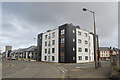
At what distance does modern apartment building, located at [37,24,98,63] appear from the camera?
36.2m

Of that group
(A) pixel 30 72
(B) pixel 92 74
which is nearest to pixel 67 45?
(A) pixel 30 72

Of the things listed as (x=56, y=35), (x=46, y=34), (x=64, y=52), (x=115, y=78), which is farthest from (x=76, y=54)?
(x=115, y=78)

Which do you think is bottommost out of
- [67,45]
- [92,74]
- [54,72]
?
[54,72]

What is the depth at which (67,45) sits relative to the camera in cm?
3600

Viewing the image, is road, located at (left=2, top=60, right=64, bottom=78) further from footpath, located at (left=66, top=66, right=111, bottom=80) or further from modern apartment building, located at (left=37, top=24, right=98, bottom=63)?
modern apartment building, located at (left=37, top=24, right=98, bottom=63)

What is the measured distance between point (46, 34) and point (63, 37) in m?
11.5

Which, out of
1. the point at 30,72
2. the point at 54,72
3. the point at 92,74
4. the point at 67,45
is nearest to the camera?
the point at 92,74

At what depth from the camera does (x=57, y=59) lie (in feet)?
124

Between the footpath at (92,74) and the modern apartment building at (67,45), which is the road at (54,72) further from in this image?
the modern apartment building at (67,45)

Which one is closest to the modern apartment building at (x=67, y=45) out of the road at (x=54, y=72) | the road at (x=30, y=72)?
the road at (x=54, y=72)

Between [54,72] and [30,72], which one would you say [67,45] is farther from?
[30,72]

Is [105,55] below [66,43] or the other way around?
below

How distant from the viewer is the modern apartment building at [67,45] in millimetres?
36250

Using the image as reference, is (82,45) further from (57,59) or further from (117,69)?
(117,69)
